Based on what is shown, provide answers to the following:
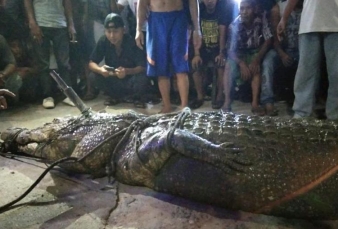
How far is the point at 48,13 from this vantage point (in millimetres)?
5988

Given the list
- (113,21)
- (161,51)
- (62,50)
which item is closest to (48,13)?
(62,50)

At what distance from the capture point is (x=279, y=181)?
2.31 m

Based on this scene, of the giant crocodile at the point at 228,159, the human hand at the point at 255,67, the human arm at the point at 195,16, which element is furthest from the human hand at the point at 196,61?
the giant crocodile at the point at 228,159

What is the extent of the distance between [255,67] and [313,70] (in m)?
1.38

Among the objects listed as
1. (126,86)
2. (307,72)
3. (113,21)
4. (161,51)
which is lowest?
(126,86)

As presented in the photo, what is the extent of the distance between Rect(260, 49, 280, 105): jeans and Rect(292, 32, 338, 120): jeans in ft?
3.43

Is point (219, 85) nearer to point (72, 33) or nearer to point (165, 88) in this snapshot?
point (165, 88)

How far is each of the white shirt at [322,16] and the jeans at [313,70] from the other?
0.08m

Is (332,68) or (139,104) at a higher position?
(332,68)

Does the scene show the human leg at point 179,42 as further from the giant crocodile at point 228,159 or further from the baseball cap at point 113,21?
the giant crocodile at point 228,159

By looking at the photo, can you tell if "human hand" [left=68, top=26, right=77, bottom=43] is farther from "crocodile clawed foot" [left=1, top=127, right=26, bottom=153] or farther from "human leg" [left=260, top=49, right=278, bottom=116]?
"human leg" [left=260, top=49, right=278, bottom=116]

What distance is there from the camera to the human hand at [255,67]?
5289 millimetres

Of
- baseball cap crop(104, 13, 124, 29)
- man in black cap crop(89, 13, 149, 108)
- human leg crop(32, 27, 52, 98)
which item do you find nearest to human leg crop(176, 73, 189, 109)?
man in black cap crop(89, 13, 149, 108)

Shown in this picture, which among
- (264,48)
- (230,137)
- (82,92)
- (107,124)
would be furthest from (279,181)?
(82,92)
